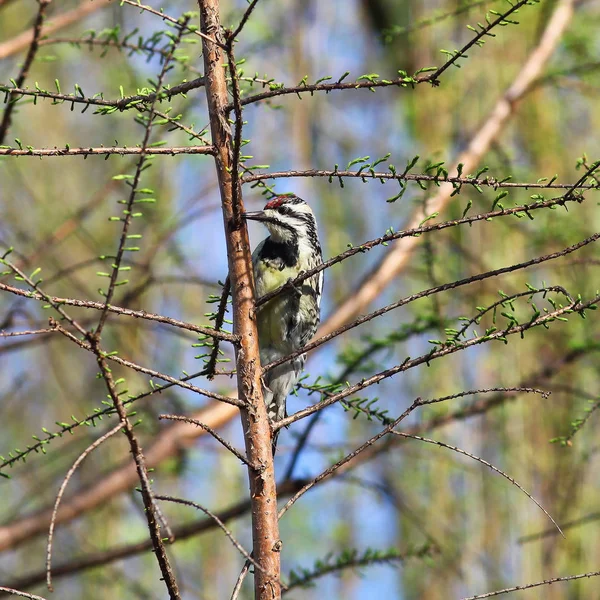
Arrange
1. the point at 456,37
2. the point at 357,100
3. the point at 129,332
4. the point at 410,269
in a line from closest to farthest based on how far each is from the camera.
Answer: the point at 410,269
the point at 129,332
the point at 456,37
the point at 357,100

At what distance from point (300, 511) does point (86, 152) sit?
5.38 meters

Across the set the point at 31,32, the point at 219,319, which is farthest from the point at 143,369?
the point at 31,32

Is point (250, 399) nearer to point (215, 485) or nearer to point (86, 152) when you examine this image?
point (86, 152)

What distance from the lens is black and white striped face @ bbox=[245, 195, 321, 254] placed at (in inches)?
131

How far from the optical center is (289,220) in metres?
3.38

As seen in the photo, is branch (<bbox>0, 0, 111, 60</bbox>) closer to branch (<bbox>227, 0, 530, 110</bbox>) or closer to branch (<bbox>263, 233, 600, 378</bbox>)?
branch (<bbox>227, 0, 530, 110</bbox>)

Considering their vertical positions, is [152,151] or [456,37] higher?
[456,37]

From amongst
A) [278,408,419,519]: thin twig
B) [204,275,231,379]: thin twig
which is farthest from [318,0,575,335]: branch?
[278,408,419,519]: thin twig

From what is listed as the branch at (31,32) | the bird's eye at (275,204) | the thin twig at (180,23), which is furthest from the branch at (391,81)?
the branch at (31,32)

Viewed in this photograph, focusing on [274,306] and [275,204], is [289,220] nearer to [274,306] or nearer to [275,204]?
[275,204]

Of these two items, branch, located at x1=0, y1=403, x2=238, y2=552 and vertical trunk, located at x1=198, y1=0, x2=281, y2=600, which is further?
branch, located at x1=0, y1=403, x2=238, y2=552

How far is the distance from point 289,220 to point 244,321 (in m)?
1.57

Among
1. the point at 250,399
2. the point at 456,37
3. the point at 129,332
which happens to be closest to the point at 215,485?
the point at 129,332

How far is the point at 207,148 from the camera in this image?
1800mm
